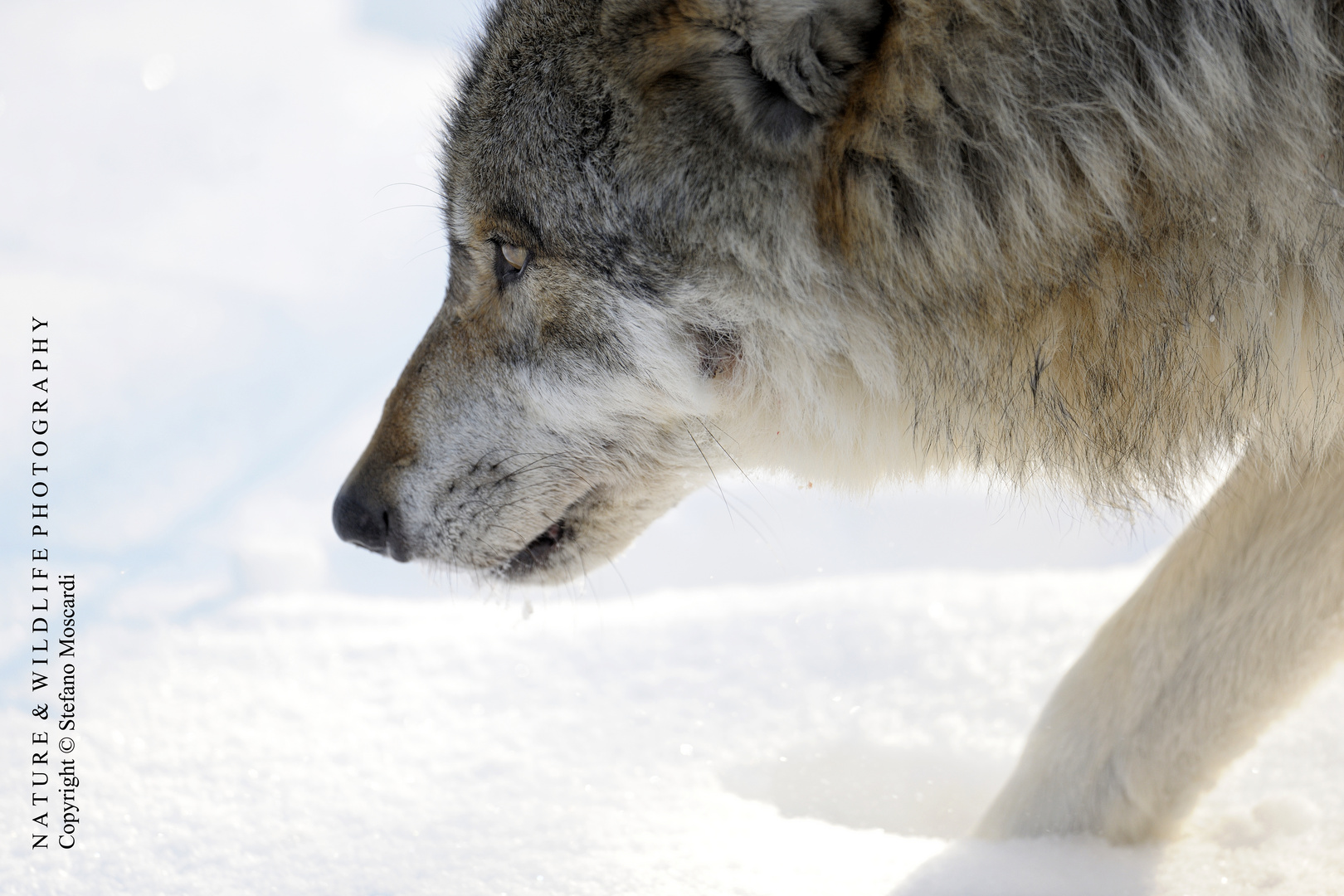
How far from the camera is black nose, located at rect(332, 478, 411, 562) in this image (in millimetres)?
1683

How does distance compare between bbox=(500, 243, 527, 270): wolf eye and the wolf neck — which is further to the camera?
bbox=(500, 243, 527, 270): wolf eye

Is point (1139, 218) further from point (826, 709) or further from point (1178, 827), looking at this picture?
point (826, 709)

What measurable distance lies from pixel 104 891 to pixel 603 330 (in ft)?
5.00

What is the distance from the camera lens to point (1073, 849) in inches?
68.4

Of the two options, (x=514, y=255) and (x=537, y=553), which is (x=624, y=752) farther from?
(x=514, y=255)

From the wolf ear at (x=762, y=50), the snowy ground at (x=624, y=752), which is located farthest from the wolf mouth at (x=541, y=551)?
the wolf ear at (x=762, y=50)

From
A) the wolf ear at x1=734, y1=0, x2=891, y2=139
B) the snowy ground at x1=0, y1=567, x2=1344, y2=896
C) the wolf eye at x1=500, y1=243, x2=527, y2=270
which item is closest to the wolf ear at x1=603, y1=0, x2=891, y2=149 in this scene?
the wolf ear at x1=734, y1=0, x2=891, y2=139

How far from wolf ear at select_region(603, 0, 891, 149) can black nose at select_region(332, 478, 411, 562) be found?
0.86 m

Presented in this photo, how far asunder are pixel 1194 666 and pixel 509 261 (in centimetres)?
137

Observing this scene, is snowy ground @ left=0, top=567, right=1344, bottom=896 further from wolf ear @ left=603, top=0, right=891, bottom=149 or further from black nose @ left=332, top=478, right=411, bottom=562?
wolf ear @ left=603, top=0, right=891, bottom=149

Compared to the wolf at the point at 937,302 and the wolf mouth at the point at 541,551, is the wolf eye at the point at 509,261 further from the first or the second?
the wolf mouth at the point at 541,551

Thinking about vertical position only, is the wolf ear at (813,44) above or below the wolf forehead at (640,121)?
above

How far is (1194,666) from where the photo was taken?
169 cm

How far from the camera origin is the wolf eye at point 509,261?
1.47 meters
